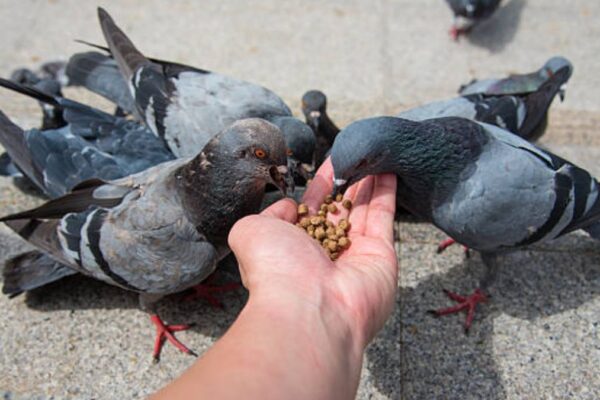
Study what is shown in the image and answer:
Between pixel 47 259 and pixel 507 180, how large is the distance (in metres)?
3.51

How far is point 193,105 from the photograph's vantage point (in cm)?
511

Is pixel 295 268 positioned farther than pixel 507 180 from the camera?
No

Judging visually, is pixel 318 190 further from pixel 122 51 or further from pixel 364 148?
pixel 122 51

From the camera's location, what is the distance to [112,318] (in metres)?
4.50

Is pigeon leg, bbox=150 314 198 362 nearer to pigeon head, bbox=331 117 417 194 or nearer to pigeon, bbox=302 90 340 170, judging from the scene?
pigeon head, bbox=331 117 417 194

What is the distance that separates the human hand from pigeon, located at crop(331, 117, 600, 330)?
1.53 ft

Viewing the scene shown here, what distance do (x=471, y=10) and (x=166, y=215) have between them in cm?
489

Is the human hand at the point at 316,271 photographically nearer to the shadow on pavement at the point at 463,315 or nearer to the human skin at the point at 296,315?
the human skin at the point at 296,315

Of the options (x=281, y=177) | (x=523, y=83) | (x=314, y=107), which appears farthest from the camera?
(x=523, y=83)

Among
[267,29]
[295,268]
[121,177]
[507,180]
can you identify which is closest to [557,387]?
[507,180]

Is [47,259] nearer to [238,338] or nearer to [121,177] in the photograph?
[121,177]

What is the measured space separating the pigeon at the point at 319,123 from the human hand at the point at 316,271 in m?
1.89

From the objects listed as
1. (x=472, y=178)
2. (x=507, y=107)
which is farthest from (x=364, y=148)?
(x=507, y=107)

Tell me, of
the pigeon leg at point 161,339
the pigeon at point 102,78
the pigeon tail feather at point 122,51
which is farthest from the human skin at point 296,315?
the pigeon at point 102,78
